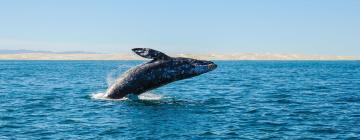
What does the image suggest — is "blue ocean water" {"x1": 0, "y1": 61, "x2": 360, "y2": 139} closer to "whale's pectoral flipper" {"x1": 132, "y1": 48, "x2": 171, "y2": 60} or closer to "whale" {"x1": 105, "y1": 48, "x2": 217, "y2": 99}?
"whale" {"x1": 105, "y1": 48, "x2": 217, "y2": 99}

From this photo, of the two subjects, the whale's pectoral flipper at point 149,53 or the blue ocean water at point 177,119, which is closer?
the blue ocean water at point 177,119

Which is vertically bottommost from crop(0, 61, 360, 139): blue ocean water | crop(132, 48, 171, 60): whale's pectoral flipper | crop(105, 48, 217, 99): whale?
crop(0, 61, 360, 139): blue ocean water

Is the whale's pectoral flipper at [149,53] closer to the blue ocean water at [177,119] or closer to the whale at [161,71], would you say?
the whale at [161,71]

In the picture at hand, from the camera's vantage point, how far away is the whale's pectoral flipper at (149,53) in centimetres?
2431

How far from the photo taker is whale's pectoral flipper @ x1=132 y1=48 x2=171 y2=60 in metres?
24.3

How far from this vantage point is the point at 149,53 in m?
25.2

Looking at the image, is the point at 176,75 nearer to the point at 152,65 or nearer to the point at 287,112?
the point at 152,65

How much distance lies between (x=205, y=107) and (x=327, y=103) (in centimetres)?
768

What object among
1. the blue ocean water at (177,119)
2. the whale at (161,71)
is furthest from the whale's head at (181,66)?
the blue ocean water at (177,119)

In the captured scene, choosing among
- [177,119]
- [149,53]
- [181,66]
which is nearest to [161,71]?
[181,66]

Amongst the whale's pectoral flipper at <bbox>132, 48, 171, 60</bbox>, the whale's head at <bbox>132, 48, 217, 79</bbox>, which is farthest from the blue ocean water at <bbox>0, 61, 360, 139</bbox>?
the whale's pectoral flipper at <bbox>132, 48, 171, 60</bbox>

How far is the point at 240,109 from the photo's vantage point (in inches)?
1089

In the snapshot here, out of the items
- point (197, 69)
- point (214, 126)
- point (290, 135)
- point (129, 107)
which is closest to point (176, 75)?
point (197, 69)

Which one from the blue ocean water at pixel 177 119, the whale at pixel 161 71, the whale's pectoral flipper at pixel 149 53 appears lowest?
the blue ocean water at pixel 177 119
